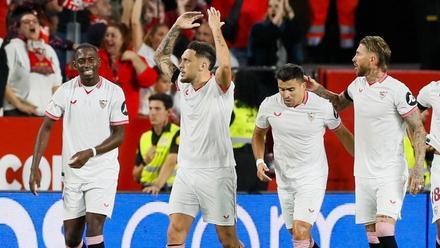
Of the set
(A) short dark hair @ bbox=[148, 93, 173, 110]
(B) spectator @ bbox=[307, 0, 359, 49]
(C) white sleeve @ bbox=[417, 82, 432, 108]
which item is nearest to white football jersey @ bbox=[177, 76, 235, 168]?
(C) white sleeve @ bbox=[417, 82, 432, 108]

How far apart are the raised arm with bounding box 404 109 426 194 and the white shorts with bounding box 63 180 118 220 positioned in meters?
2.75

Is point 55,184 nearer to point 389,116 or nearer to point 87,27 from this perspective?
point 87,27

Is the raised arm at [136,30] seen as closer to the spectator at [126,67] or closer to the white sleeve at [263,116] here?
the spectator at [126,67]

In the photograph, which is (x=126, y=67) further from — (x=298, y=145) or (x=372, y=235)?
(x=372, y=235)

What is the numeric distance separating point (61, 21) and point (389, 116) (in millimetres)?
5201

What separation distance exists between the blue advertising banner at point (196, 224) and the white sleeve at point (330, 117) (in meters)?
1.49

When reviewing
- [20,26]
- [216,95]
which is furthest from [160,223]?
[20,26]

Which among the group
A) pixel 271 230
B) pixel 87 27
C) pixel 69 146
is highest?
pixel 87 27

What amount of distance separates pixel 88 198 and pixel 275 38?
462 centimetres

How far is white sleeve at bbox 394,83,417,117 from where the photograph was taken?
1156 centimetres

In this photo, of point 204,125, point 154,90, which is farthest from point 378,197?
point 154,90

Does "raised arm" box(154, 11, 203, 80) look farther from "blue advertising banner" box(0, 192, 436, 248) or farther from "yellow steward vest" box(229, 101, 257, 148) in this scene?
"yellow steward vest" box(229, 101, 257, 148)

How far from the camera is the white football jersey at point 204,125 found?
38.0 feet

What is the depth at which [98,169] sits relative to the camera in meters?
11.9
